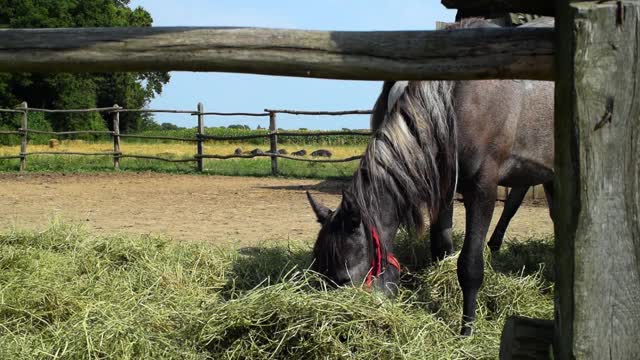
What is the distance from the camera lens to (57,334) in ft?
10.3

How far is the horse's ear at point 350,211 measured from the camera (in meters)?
3.86

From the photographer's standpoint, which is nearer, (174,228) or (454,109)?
(454,109)

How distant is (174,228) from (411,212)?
407 cm

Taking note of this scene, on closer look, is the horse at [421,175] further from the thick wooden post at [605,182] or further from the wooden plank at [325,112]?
the wooden plank at [325,112]

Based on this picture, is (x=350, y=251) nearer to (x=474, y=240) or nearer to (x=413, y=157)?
(x=413, y=157)

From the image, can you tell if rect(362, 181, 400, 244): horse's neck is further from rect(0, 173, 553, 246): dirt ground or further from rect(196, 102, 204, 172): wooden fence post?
rect(196, 102, 204, 172): wooden fence post

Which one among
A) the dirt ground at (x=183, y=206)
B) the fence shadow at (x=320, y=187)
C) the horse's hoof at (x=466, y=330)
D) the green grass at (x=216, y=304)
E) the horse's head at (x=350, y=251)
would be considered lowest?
the fence shadow at (x=320, y=187)

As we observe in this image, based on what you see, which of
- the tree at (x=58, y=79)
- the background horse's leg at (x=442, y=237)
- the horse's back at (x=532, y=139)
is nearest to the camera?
the horse's back at (x=532, y=139)

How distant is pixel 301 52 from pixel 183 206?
25.9 feet

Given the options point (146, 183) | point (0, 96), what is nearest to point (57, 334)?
point (146, 183)

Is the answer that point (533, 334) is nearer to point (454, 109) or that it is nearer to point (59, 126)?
point (454, 109)

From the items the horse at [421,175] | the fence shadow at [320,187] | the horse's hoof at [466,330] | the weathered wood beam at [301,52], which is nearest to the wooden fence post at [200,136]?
the fence shadow at [320,187]

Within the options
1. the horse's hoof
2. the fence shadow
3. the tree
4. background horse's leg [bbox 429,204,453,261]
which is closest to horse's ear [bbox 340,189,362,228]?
the horse's hoof

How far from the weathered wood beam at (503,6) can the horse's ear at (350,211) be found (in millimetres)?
1922
